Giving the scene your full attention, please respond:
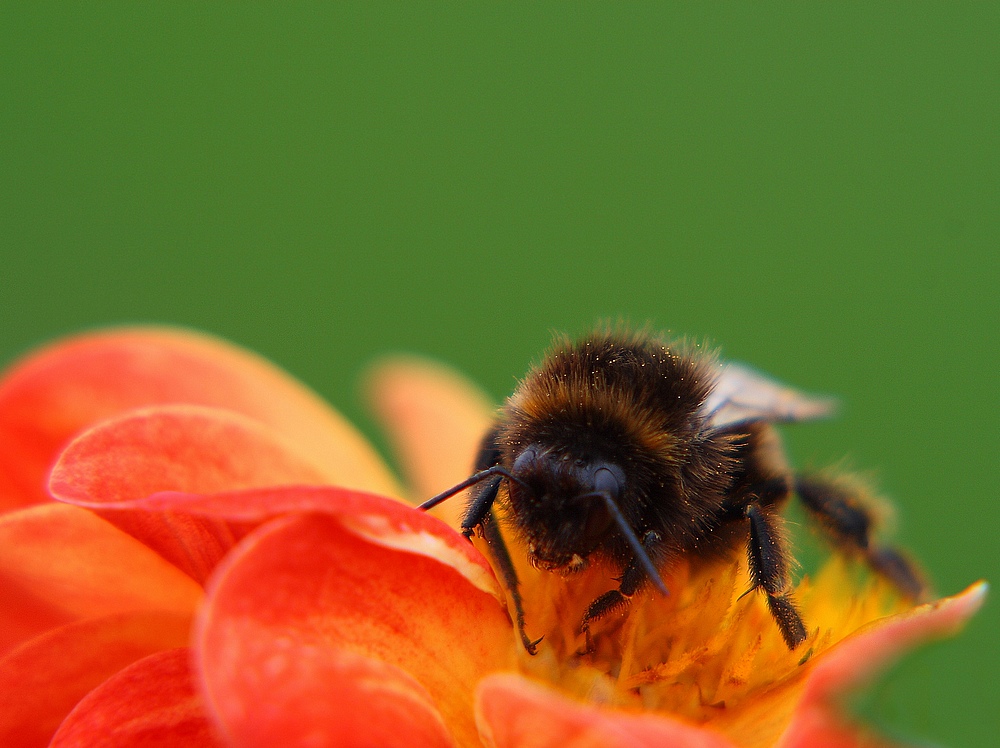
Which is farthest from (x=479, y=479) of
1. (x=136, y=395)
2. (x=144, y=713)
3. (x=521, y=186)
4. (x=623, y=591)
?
(x=521, y=186)

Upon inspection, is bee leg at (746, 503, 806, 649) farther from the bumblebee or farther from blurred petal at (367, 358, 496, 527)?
blurred petal at (367, 358, 496, 527)

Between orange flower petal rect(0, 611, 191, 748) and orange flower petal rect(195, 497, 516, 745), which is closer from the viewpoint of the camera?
orange flower petal rect(195, 497, 516, 745)

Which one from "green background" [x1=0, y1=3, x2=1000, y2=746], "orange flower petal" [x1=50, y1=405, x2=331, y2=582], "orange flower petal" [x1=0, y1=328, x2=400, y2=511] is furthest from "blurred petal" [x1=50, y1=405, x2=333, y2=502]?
"green background" [x1=0, y1=3, x2=1000, y2=746]

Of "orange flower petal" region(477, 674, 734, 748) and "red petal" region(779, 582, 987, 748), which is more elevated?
"red petal" region(779, 582, 987, 748)

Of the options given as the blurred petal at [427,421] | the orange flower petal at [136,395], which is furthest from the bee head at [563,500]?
the blurred petal at [427,421]

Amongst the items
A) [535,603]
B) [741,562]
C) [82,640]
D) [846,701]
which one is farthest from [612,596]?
[82,640]

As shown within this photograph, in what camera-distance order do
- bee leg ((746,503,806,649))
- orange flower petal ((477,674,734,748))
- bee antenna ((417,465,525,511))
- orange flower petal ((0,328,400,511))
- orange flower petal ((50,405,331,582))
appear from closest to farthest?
1. orange flower petal ((477,674,734,748))
2. orange flower petal ((50,405,331,582))
3. bee antenna ((417,465,525,511))
4. bee leg ((746,503,806,649))
5. orange flower petal ((0,328,400,511))
